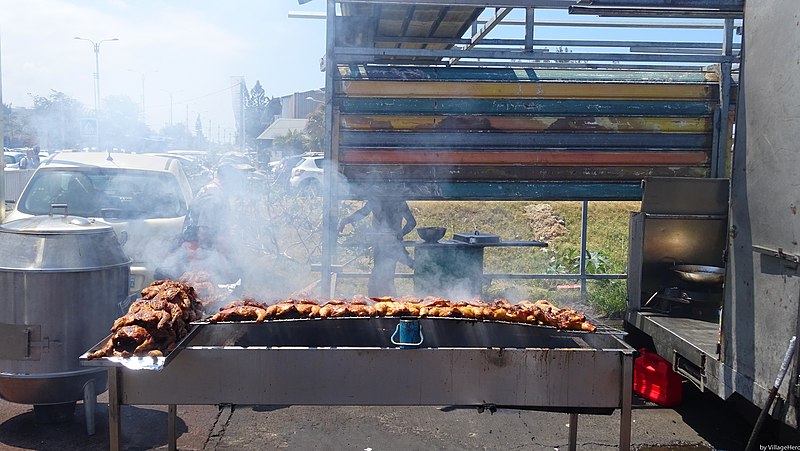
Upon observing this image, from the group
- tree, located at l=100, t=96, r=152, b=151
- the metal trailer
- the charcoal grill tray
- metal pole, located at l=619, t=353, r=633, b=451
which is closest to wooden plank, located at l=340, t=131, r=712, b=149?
the metal trailer

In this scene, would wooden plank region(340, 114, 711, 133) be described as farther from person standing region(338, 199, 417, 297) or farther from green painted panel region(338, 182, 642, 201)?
person standing region(338, 199, 417, 297)

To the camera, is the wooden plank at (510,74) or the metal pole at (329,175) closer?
the metal pole at (329,175)

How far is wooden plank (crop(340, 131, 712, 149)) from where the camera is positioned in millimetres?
6184

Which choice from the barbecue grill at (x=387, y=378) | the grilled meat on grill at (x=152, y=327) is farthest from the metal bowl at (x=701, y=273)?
the grilled meat on grill at (x=152, y=327)

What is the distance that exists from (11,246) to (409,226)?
13.7ft

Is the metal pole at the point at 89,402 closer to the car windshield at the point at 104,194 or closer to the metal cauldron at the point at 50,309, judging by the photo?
the metal cauldron at the point at 50,309

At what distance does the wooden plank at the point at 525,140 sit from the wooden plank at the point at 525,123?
56mm

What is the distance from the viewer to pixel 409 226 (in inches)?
289

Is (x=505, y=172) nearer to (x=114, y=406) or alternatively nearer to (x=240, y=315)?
(x=240, y=315)

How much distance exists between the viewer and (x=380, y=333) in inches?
161

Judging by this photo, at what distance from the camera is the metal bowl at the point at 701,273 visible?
5.80 metres

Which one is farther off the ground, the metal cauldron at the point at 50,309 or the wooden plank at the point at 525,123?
the wooden plank at the point at 525,123

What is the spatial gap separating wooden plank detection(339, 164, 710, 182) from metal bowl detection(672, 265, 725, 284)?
3.76ft

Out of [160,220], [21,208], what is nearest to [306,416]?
[160,220]
